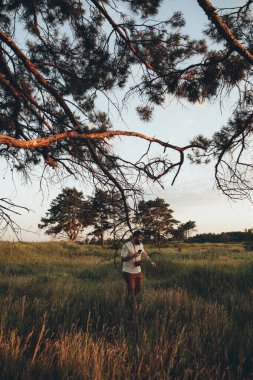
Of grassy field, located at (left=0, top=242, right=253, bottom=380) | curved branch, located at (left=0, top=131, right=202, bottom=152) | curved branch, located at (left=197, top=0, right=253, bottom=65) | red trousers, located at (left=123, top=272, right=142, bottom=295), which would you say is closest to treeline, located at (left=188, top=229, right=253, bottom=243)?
grassy field, located at (left=0, top=242, right=253, bottom=380)

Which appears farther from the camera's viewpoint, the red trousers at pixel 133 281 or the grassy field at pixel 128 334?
the red trousers at pixel 133 281

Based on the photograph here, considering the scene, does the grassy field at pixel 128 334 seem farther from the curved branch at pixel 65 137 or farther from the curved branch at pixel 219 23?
the curved branch at pixel 219 23

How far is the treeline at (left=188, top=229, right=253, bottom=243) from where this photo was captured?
53941 millimetres

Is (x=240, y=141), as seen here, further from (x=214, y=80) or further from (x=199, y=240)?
(x=199, y=240)

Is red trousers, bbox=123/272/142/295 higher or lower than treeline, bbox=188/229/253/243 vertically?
lower

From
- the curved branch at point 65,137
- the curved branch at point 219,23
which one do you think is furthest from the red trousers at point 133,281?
the curved branch at point 219,23

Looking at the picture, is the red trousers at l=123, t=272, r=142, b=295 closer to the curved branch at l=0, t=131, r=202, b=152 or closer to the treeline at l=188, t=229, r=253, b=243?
the curved branch at l=0, t=131, r=202, b=152

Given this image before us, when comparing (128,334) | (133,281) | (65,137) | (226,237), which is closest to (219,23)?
(65,137)

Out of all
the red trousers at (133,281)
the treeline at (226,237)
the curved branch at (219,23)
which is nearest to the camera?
the curved branch at (219,23)

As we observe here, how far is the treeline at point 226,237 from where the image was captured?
5394cm

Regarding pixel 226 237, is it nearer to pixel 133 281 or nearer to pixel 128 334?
pixel 133 281

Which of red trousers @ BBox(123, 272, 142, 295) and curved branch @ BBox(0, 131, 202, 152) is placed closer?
curved branch @ BBox(0, 131, 202, 152)

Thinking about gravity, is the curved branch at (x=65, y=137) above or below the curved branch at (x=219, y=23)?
below

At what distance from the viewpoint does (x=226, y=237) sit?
5656 centimetres
